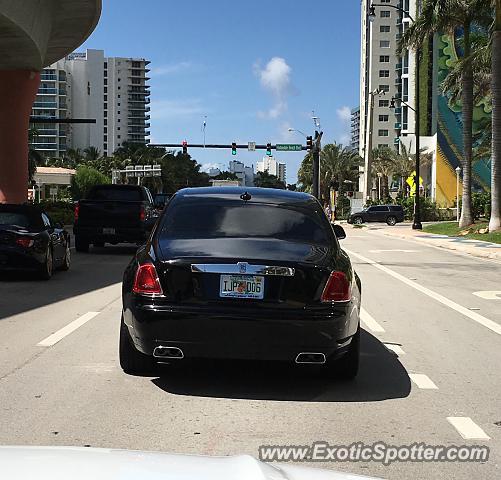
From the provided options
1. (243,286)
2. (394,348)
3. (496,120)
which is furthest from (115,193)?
(243,286)

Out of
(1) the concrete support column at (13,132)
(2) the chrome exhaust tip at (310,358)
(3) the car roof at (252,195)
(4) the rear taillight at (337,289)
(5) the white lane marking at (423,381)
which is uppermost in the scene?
(1) the concrete support column at (13,132)

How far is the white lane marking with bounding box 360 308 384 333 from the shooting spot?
976 centimetres

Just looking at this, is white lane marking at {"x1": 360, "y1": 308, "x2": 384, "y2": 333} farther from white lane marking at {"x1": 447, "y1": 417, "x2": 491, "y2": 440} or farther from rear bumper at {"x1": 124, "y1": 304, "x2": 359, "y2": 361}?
white lane marking at {"x1": 447, "y1": 417, "x2": 491, "y2": 440}

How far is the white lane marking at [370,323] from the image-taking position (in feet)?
32.0

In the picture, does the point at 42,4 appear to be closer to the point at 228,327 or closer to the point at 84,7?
the point at 84,7

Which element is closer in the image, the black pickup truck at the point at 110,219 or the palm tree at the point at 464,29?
the black pickup truck at the point at 110,219

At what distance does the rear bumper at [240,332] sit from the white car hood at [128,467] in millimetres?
3094

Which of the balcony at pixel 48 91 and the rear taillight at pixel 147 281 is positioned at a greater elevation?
the balcony at pixel 48 91

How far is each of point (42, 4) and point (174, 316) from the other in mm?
25258

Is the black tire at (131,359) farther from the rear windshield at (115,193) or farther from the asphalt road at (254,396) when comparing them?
the rear windshield at (115,193)

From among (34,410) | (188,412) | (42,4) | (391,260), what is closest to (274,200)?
(188,412)

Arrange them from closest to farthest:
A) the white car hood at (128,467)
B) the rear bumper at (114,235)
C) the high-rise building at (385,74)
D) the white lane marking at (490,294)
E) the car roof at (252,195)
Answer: the white car hood at (128,467) → the car roof at (252,195) → the white lane marking at (490,294) → the rear bumper at (114,235) → the high-rise building at (385,74)

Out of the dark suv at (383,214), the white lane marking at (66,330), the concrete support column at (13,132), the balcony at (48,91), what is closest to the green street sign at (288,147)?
the dark suv at (383,214)

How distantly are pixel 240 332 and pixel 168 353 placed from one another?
2.10 ft
